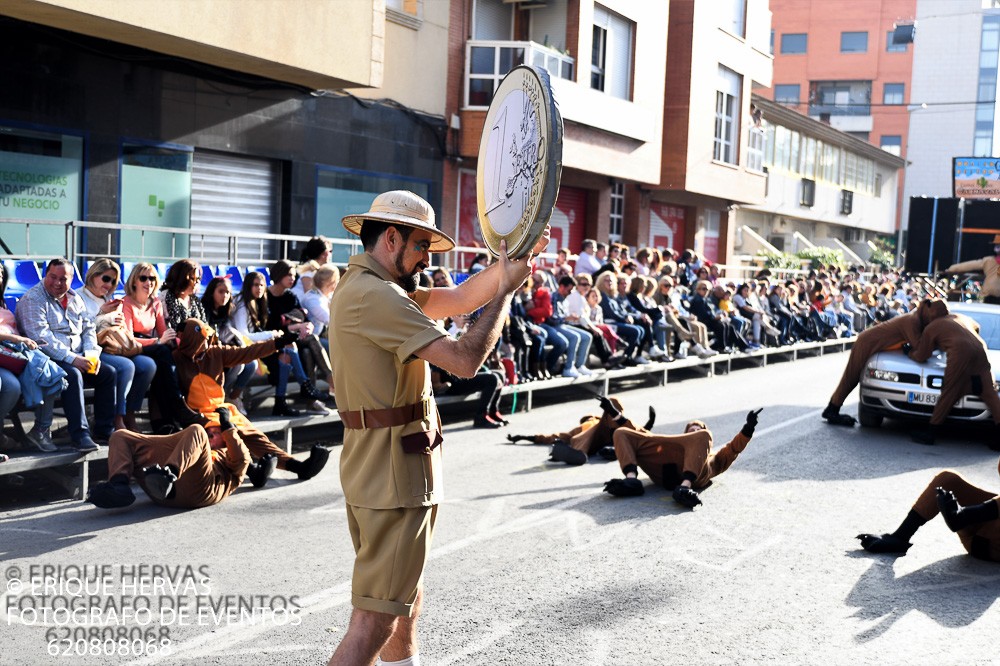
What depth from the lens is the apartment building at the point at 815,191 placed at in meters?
46.3

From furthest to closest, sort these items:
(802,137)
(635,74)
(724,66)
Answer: (802,137) < (724,66) < (635,74)

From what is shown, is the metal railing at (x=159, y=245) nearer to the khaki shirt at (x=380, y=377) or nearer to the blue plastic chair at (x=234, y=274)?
the blue plastic chair at (x=234, y=274)

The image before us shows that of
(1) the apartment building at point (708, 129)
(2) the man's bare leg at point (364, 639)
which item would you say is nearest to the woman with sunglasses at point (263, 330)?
(2) the man's bare leg at point (364, 639)

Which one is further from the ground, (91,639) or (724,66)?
(724,66)

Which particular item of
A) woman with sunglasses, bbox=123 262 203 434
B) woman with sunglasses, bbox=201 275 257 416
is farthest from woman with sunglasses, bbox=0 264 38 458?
woman with sunglasses, bbox=201 275 257 416

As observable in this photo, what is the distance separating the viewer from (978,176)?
134 feet

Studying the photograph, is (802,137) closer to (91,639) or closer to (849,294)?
(849,294)

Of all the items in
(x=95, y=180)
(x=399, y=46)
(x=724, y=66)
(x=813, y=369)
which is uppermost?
(x=724, y=66)

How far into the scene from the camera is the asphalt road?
5.30 m

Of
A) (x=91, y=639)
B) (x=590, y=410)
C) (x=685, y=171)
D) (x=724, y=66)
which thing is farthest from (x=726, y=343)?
(x=91, y=639)

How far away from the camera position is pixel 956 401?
12078mm

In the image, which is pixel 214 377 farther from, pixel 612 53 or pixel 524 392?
pixel 612 53

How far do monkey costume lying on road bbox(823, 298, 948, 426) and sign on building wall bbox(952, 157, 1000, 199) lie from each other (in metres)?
29.8

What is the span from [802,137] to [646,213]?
2191 cm
